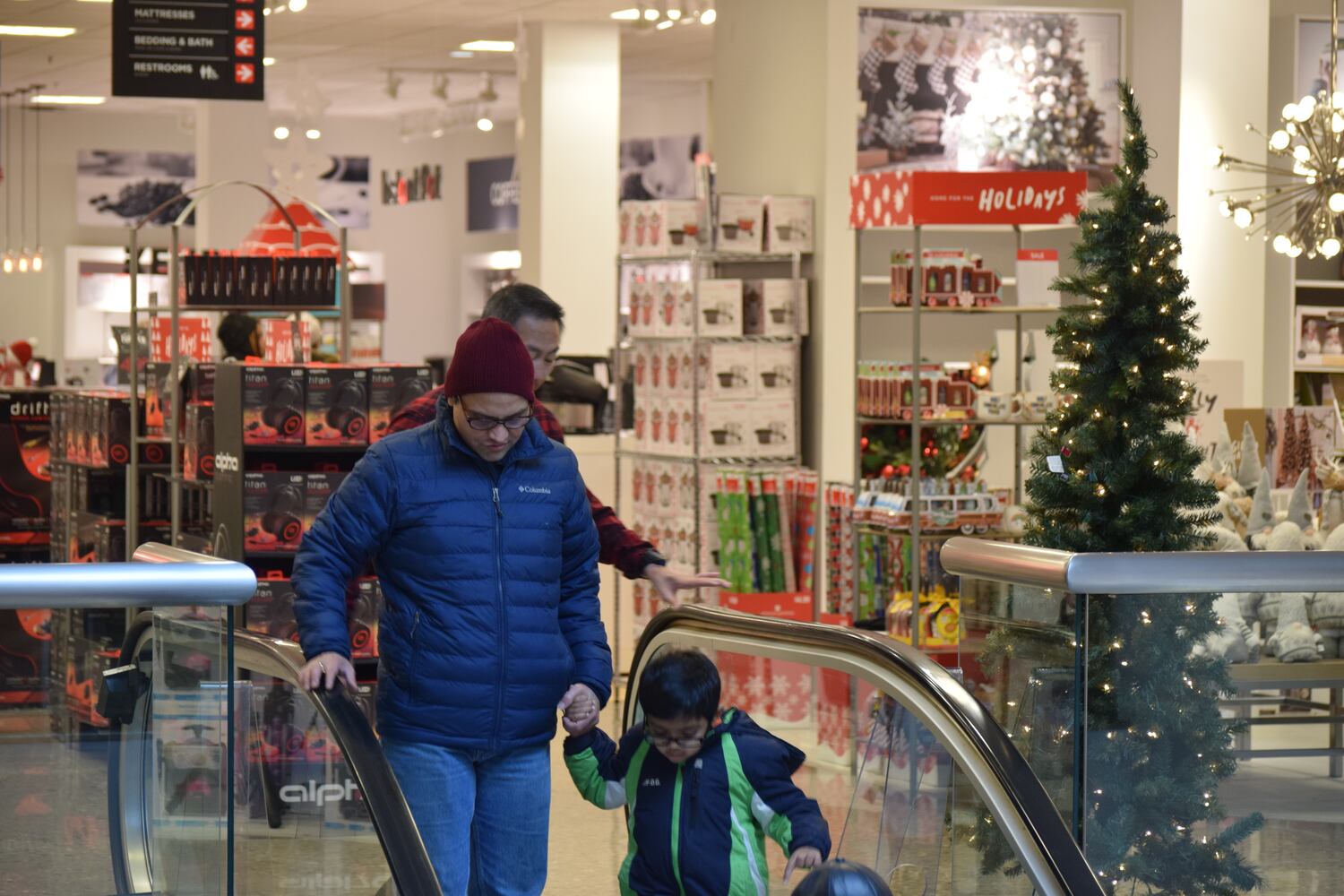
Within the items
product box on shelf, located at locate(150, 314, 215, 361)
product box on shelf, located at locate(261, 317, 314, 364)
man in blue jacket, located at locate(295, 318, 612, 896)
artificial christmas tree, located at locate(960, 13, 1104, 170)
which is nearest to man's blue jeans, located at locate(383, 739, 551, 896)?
man in blue jacket, located at locate(295, 318, 612, 896)

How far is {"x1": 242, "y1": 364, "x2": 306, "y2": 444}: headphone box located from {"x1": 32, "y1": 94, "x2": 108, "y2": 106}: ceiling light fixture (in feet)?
50.0

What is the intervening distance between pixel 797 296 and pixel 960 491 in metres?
1.61

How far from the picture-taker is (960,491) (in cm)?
762

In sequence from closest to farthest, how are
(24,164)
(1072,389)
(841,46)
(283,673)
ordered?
(283,673) < (1072,389) < (841,46) < (24,164)

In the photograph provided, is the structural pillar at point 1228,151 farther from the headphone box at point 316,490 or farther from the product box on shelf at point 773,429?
the headphone box at point 316,490

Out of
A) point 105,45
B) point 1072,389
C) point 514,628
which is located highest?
point 105,45

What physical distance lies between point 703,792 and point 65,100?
19.2m

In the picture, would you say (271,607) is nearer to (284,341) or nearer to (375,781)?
(284,341)

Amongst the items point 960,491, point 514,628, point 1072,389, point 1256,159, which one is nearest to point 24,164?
point 1256,159

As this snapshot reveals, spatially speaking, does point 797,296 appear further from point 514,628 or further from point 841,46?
point 514,628

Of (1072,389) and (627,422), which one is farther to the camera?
(627,422)

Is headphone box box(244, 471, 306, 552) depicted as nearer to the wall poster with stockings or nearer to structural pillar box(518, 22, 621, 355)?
the wall poster with stockings

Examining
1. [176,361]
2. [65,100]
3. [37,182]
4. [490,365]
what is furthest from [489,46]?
[490,365]

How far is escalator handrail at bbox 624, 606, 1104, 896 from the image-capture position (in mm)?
3240
